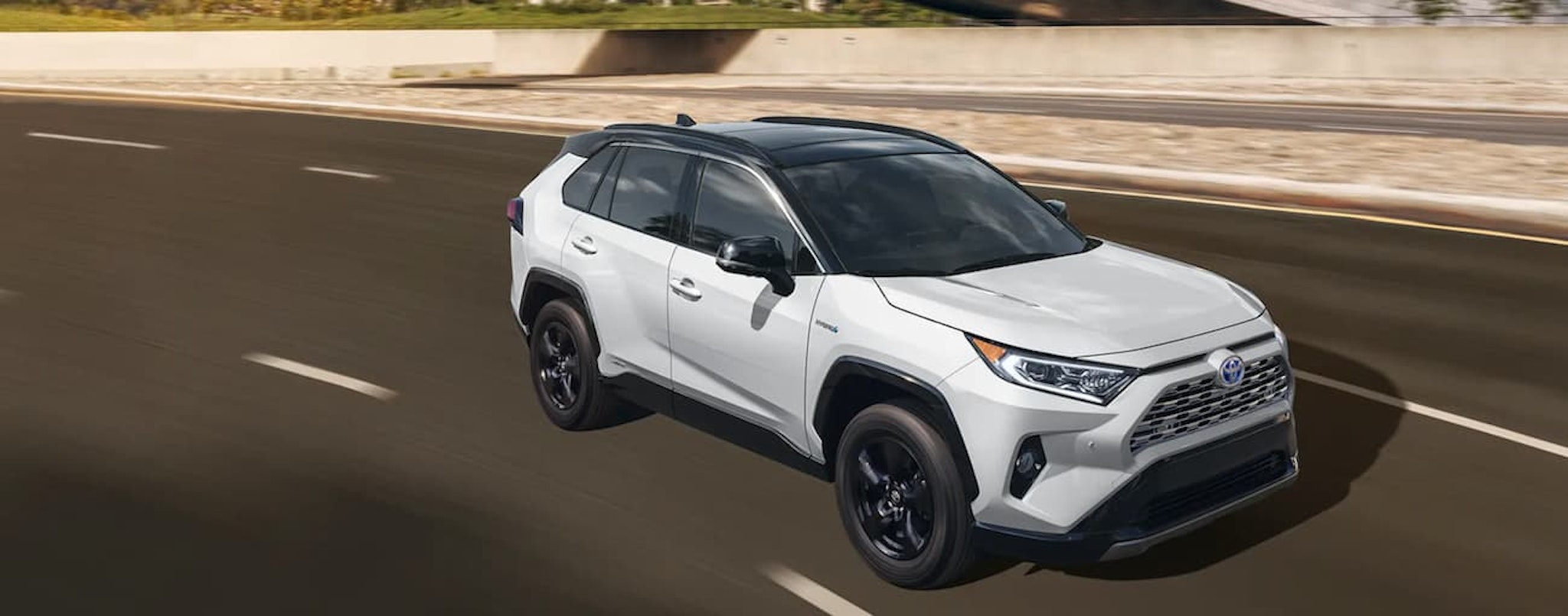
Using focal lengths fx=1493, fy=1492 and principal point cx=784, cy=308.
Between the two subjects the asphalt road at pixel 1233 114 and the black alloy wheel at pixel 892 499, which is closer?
the black alloy wheel at pixel 892 499

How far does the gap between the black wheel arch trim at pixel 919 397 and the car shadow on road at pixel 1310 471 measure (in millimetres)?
769

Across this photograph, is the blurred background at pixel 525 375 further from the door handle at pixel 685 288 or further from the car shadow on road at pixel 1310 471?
the door handle at pixel 685 288

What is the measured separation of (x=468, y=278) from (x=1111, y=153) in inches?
366

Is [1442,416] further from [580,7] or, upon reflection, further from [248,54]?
[580,7]

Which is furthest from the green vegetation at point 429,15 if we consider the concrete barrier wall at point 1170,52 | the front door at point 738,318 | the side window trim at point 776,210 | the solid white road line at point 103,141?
the front door at point 738,318

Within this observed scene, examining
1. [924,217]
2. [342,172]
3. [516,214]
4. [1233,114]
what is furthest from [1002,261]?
[1233,114]

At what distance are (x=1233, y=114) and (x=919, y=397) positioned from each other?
2152 cm

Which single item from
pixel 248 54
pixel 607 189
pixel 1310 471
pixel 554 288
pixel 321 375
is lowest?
pixel 321 375

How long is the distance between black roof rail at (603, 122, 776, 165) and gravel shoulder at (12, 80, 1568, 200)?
9577mm

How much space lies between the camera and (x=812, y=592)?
237 inches

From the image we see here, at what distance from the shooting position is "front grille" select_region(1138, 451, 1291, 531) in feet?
18.3

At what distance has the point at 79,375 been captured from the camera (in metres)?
9.23

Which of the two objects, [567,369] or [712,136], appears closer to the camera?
[712,136]

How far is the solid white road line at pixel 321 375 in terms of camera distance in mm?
8922
